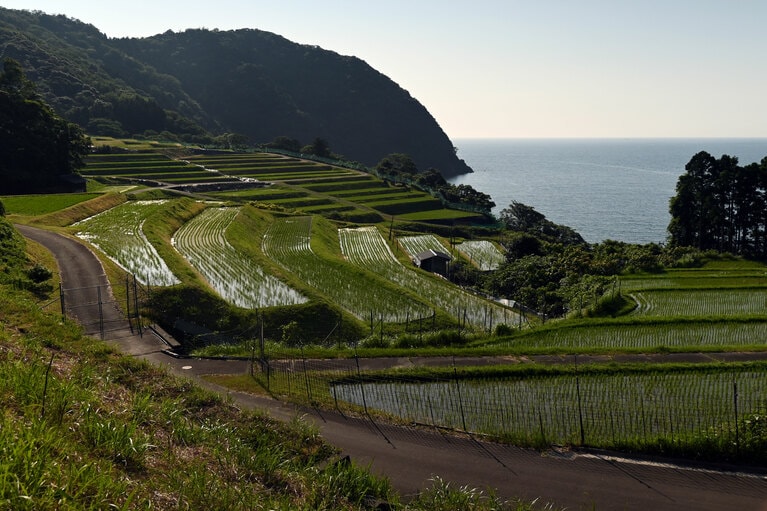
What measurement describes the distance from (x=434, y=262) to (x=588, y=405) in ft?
107

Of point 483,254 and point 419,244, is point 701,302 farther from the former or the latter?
point 419,244

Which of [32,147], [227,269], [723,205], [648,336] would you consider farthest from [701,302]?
[32,147]

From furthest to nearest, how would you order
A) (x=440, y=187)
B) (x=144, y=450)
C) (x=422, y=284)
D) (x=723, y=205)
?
(x=440, y=187)
(x=723, y=205)
(x=422, y=284)
(x=144, y=450)

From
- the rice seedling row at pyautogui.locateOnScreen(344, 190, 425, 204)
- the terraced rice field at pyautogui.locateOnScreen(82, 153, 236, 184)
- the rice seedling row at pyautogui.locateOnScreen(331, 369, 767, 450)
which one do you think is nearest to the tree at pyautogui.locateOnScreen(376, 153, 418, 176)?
the rice seedling row at pyautogui.locateOnScreen(344, 190, 425, 204)

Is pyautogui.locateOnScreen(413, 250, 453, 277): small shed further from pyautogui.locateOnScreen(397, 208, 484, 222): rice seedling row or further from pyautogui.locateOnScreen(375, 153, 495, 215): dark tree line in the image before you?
pyautogui.locateOnScreen(375, 153, 495, 215): dark tree line

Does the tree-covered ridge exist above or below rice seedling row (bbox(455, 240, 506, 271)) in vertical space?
above

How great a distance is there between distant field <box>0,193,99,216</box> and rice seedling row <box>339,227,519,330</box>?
23.6 m

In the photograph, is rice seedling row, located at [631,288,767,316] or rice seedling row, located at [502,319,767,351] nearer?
rice seedling row, located at [502,319,767,351]

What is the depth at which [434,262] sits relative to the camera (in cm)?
4816

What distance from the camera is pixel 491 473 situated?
1221 centimetres

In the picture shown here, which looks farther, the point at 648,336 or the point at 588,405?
the point at 648,336

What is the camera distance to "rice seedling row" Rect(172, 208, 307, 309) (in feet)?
96.2

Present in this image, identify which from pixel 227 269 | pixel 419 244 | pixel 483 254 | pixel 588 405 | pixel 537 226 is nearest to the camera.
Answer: pixel 588 405

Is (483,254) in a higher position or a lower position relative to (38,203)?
lower
